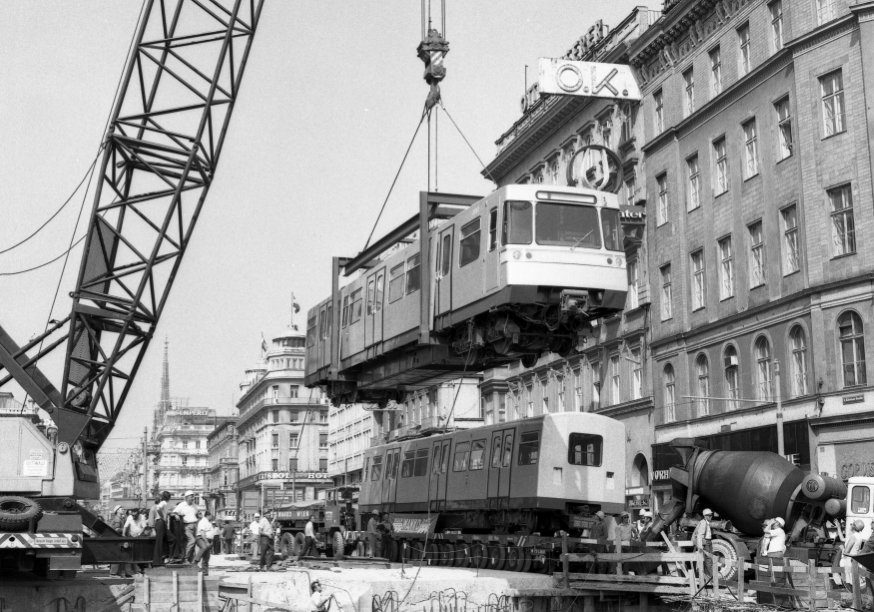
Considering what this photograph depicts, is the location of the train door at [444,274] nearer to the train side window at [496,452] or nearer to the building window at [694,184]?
the train side window at [496,452]

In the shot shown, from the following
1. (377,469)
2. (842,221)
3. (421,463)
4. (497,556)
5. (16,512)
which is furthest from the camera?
(377,469)

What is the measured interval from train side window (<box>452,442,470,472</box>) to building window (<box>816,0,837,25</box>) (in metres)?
18.1

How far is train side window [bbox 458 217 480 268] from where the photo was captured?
24.9 meters

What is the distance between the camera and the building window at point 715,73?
45.7 m

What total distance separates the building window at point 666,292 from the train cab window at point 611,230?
24775 millimetres

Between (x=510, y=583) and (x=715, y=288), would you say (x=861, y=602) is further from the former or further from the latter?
(x=715, y=288)

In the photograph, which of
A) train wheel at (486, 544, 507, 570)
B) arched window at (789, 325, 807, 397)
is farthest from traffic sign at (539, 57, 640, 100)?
train wheel at (486, 544, 507, 570)

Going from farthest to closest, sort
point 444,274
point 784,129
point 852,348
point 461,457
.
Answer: point 784,129
point 852,348
point 461,457
point 444,274

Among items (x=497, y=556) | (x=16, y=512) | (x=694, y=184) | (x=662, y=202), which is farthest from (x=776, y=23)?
(x=16, y=512)

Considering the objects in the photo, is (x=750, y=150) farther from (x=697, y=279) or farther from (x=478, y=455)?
(x=478, y=455)

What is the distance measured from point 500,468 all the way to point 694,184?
19.5 metres

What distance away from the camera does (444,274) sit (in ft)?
86.4

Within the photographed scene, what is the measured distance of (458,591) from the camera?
2473 cm

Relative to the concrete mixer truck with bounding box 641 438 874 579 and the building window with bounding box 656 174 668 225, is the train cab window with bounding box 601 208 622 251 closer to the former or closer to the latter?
the concrete mixer truck with bounding box 641 438 874 579
